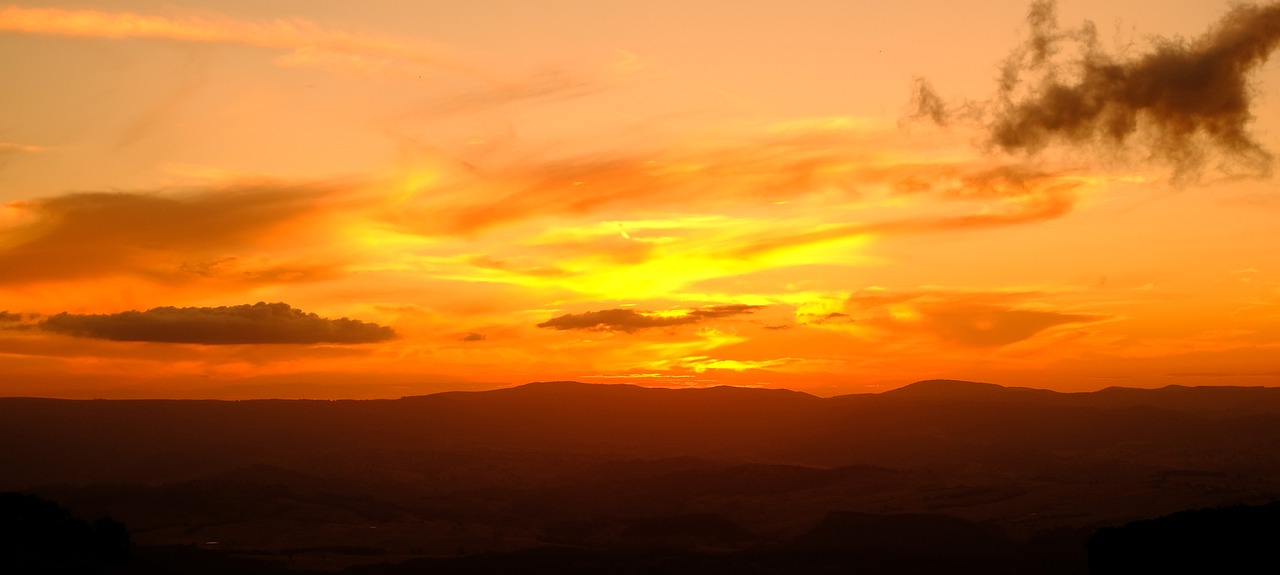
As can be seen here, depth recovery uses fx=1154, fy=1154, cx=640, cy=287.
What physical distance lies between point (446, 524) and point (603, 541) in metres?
27.2

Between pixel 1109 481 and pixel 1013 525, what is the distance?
3890cm

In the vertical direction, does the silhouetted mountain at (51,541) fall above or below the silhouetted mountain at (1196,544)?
below

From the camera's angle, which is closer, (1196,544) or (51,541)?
(1196,544)

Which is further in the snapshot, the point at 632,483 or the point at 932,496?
the point at 632,483

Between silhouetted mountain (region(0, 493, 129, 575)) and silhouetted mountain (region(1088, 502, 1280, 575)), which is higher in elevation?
silhouetted mountain (region(1088, 502, 1280, 575))

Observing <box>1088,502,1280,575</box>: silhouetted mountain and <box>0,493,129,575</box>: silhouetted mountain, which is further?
<box>0,493,129,575</box>: silhouetted mountain

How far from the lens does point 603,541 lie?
436 feet

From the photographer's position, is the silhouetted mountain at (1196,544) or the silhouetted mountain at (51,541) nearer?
the silhouetted mountain at (1196,544)

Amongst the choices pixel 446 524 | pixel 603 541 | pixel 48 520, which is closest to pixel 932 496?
pixel 603 541

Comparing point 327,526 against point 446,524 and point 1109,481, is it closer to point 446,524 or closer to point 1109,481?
point 446,524

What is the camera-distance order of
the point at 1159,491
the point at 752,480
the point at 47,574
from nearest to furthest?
1. the point at 47,574
2. the point at 1159,491
3. the point at 752,480

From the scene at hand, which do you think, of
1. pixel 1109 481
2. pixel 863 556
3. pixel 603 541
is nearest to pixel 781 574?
pixel 863 556

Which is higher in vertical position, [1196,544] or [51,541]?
[1196,544]

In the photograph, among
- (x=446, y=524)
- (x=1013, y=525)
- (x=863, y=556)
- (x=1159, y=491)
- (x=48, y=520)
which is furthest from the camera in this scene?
(x=446, y=524)
